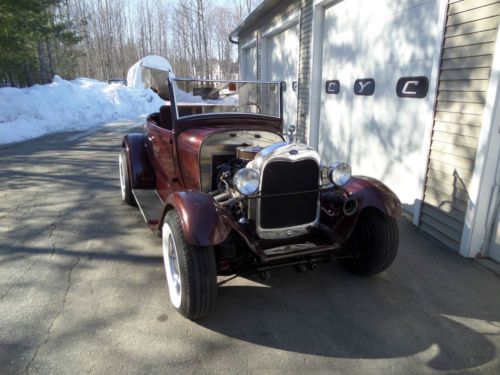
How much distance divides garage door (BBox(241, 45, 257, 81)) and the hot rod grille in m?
9.37

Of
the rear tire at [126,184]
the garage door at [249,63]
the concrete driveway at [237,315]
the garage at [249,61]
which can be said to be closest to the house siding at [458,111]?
the concrete driveway at [237,315]

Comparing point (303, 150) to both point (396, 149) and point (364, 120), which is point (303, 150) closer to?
point (396, 149)

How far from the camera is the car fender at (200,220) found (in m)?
2.30

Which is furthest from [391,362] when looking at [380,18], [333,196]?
[380,18]

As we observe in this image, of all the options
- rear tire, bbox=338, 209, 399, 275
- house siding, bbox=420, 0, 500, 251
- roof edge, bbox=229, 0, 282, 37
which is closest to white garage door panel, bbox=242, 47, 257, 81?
roof edge, bbox=229, 0, 282, 37

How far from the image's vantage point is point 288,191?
2.70m

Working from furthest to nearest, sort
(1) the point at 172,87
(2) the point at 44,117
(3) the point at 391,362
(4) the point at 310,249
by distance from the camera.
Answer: (2) the point at 44,117 < (1) the point at 172,87 < (4) the point at 310,249 < (3) the point at 391,362

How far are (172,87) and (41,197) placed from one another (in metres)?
2.96

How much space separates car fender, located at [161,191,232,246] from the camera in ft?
7.54

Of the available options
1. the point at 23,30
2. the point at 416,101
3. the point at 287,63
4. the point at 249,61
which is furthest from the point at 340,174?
the point at 23,30

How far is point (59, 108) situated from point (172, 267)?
14.2 m

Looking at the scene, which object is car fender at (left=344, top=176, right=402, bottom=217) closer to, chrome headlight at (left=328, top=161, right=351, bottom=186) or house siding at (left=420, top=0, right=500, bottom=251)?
chrome headlight at (left=328, top=161, right=351, bottom=186)

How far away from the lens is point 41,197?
516 cm

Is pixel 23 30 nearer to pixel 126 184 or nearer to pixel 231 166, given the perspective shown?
pixel 126 184
